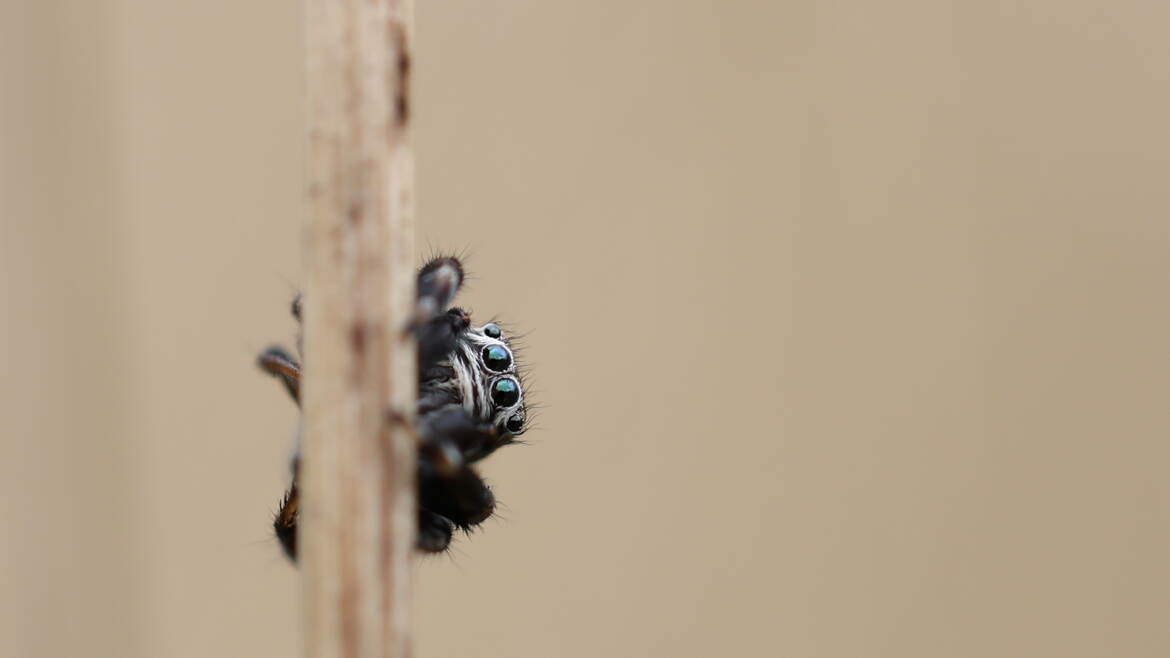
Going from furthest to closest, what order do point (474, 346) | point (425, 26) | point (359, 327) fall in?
point (425, 26)
point (474, 346)
point (359, 327)

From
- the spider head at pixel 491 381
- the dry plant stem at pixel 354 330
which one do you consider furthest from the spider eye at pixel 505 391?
the dry plant stem at pixel 354 330

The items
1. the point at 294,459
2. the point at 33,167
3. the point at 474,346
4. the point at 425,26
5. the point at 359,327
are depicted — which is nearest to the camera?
the point at 359,327

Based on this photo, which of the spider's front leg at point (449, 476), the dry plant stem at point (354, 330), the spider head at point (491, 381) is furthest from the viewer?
the spider head at point (491, 381)

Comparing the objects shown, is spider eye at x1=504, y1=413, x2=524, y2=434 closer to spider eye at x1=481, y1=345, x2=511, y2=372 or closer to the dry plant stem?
spider eye at x1=481, y1=345, x2=511, y2=372

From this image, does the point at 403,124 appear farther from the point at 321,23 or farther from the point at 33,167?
the point at 33,167

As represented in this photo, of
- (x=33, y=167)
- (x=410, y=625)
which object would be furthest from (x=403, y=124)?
(x=33, y=167)

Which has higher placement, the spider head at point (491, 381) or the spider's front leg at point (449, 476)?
the spider head at point (491, 381)

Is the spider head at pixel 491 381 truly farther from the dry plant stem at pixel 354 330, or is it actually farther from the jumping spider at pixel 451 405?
the dry plant stem at pixel 354 330
